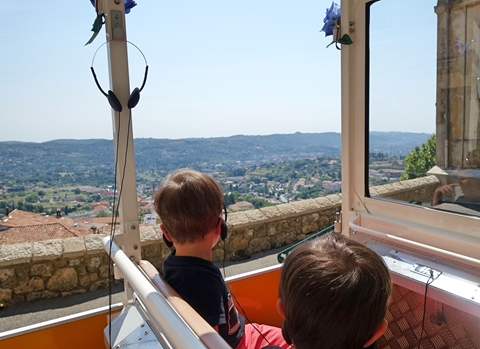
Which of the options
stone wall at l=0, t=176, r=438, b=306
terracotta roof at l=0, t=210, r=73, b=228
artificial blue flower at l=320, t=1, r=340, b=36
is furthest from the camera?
terracotta roof at l=0, t=210, r=73, b=228

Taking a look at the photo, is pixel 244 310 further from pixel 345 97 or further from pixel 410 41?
pixel 410 41

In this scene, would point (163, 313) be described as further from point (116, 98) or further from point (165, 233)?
point (116, 98)

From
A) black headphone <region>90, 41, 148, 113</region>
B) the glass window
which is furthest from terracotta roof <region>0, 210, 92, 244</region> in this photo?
the glass window

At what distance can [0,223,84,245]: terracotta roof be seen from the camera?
477 centimetres

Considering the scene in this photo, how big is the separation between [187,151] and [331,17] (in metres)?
3.22

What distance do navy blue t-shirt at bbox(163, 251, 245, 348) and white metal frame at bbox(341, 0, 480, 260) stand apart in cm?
109

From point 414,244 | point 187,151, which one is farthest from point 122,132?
point 187,151

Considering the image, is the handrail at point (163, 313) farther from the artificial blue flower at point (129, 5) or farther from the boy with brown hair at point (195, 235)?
the artificial blue flower at point (129, 5)

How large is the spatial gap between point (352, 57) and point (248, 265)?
11.7 ft

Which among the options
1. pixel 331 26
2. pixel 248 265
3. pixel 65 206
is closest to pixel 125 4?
pixel 331 26

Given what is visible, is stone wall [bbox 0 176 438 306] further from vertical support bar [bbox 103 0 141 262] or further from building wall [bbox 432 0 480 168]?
building wall [bbox 432 0 480 168]

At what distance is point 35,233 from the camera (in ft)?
16.0

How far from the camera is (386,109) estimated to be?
219cm

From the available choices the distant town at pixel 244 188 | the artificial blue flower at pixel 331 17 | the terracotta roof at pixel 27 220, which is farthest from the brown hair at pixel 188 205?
the terracotta roof at pixel 27 220
